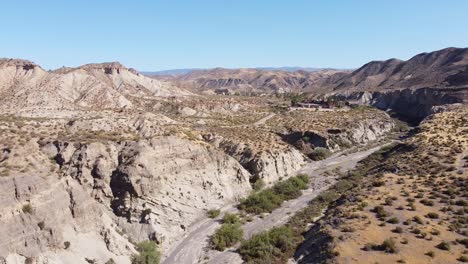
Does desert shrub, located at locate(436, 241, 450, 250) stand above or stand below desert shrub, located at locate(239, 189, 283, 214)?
above

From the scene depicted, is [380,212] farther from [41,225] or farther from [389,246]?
[41,225]

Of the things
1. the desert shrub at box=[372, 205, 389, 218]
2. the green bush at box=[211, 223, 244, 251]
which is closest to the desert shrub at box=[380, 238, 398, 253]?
the desert shrub at box=[372, 205, 389, 218]

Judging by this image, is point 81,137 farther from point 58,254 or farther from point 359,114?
point 359,114

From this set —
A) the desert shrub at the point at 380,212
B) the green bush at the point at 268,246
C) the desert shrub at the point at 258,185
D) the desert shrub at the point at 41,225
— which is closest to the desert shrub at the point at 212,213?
the green bush at the point at 268,246

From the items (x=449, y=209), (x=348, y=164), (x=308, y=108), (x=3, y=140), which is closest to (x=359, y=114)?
(x=308, y=108)

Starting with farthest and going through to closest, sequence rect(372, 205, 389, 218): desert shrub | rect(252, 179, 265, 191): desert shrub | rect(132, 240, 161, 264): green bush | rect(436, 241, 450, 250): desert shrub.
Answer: rect(252, 179, 265, 191): desert shrub
rect(372, 205, 389, 218): desert shrub
rect(132, 240, 161, 264): green bush
rect(436, 241, 450, 250): desert shrub

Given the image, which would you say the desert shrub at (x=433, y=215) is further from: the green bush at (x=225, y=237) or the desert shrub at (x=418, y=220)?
the green bush at (x=225, y=237)

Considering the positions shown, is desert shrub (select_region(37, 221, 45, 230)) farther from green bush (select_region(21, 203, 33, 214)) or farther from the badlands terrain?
green bush (select_region(21, 203, 33, 214))
